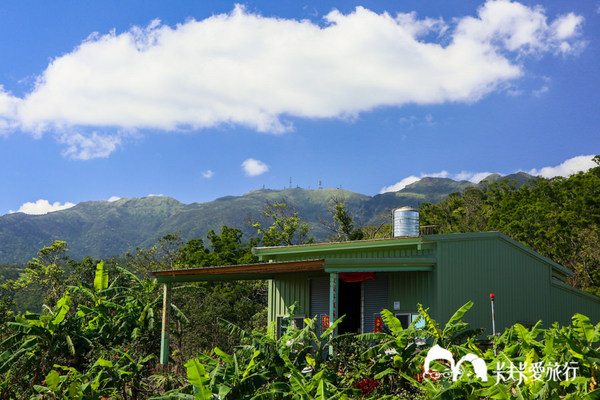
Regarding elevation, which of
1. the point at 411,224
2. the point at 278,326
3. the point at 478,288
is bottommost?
the point at 278,326

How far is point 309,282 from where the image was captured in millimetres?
16328

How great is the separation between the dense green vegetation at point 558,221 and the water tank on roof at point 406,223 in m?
18.7

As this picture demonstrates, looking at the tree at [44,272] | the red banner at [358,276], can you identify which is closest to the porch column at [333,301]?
the red banner at [358,276]

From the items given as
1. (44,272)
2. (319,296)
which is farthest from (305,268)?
(44,272)

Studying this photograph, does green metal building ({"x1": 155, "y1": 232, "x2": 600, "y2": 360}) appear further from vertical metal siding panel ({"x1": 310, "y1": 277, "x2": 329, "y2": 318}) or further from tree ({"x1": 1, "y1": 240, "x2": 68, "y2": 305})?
tree ({"x1": 1, "y1": 240, "x2": 68, "y2": 305})

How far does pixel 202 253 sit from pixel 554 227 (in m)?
21.6

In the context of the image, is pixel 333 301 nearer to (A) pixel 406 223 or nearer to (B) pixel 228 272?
(B) pixel 228 272

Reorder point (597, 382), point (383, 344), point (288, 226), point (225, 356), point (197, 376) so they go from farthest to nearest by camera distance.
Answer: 1. point (288, 226)
2. point (383, 344)
3. point (225, 356)
4. point (597, 382)
5. point (197, 376)

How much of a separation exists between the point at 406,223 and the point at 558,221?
23177 mm

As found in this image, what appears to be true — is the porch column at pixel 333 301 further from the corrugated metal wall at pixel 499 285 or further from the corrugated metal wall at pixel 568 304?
the corrugated metal wall at pixel 568 304

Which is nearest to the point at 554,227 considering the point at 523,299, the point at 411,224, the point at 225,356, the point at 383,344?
the point at 523,299

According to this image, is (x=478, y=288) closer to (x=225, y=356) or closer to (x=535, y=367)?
(x=535, y=367)

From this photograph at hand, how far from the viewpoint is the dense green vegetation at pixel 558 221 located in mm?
32188

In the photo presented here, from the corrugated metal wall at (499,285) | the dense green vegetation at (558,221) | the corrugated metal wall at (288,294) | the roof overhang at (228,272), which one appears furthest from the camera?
the dense green vegetation at (558,221)
